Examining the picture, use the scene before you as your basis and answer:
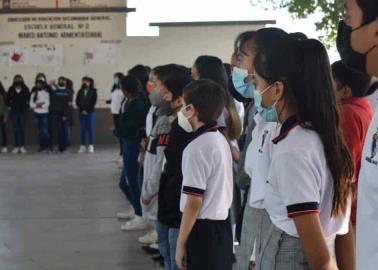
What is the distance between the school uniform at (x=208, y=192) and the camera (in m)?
3.21

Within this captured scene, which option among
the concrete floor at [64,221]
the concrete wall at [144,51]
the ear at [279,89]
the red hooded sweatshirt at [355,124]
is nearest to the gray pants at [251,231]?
the ear at [279,89]

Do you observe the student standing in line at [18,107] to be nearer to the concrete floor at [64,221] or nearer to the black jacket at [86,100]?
the black jacket at [86,100]

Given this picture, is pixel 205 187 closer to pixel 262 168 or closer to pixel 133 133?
pixel 262 168

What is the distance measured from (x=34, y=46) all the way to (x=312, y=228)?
14.0 m

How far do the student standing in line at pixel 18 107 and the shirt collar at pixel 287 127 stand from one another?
40.9 feet

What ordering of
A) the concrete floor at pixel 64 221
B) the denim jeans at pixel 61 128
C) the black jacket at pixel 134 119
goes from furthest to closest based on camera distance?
the denim jeans at pixel 61 128, the black jacket at pixel 134 119, the concrete floor at pixel 64 221

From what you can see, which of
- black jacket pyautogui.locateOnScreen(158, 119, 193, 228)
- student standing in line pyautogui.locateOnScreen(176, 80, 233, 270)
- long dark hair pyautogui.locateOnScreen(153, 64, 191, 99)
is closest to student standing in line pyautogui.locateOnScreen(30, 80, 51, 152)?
long dark hair pyautogui.locateOnScreen(153, 64, 191, 99)

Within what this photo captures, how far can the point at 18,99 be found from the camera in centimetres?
1398

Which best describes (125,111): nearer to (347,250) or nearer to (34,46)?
(347,250)

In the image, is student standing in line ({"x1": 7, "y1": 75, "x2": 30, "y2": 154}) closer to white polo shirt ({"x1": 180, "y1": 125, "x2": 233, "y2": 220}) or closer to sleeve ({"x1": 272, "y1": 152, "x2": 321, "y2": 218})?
white polo shirt ({"x1": 180, "y1": 125, "x2": 233, "y2": 220})

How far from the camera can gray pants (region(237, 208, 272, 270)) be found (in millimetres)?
2533

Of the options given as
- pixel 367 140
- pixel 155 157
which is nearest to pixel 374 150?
pixel 367 140

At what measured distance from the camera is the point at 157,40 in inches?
609

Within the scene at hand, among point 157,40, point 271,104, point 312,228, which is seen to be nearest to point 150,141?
point 271,104
